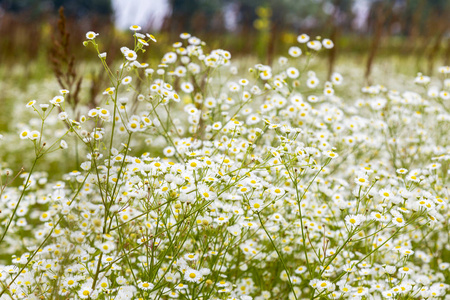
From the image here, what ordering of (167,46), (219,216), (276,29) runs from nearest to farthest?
(219,216) → (167,46) → (276,29)

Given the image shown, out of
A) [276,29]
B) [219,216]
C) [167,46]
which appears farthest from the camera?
[276,29]

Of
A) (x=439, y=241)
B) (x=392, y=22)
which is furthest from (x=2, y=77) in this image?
(x=439, y=241)

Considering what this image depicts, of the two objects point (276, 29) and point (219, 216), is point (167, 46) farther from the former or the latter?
point (219, 216)

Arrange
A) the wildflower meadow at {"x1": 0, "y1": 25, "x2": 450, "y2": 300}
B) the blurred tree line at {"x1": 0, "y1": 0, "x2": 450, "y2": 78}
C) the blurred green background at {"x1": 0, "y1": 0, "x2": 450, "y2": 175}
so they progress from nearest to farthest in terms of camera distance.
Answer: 1. the wildflower meadow at {"x1": 0, "y1": 25, "x2": 450, "y2": 300}
2. the blurred green background at {"x1": 0, "y1": 0, "x2": 450, "y2": 175}
3. the blurred tree line at {"x1": 0, "y1": 0, "x2": 450, "y2": 78}

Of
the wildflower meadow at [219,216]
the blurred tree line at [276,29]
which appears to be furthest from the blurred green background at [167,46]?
the wildflower meadow at [219,216]

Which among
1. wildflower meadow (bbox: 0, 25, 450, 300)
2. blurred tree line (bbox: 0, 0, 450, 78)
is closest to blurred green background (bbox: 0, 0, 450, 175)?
blurred tree line (bbox: 0, 0, 450, 78)

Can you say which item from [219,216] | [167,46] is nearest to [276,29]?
[167,46]

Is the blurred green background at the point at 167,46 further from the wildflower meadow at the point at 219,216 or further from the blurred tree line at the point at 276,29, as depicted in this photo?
the wildflower meadow at the point at 219,216

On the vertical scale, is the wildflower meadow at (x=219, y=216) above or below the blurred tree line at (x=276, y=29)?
below

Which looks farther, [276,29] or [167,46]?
[276,29]

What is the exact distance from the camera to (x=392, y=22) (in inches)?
249

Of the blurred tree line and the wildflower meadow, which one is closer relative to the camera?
the wildflower meadow

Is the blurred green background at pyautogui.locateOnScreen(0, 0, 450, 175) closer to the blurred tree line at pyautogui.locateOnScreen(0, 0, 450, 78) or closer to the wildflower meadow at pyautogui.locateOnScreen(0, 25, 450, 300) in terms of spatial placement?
the blurred tree line at pyautogui.locateOnScreen(0, 0, 450, 78)

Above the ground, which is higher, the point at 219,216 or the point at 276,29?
the point at 276,29
